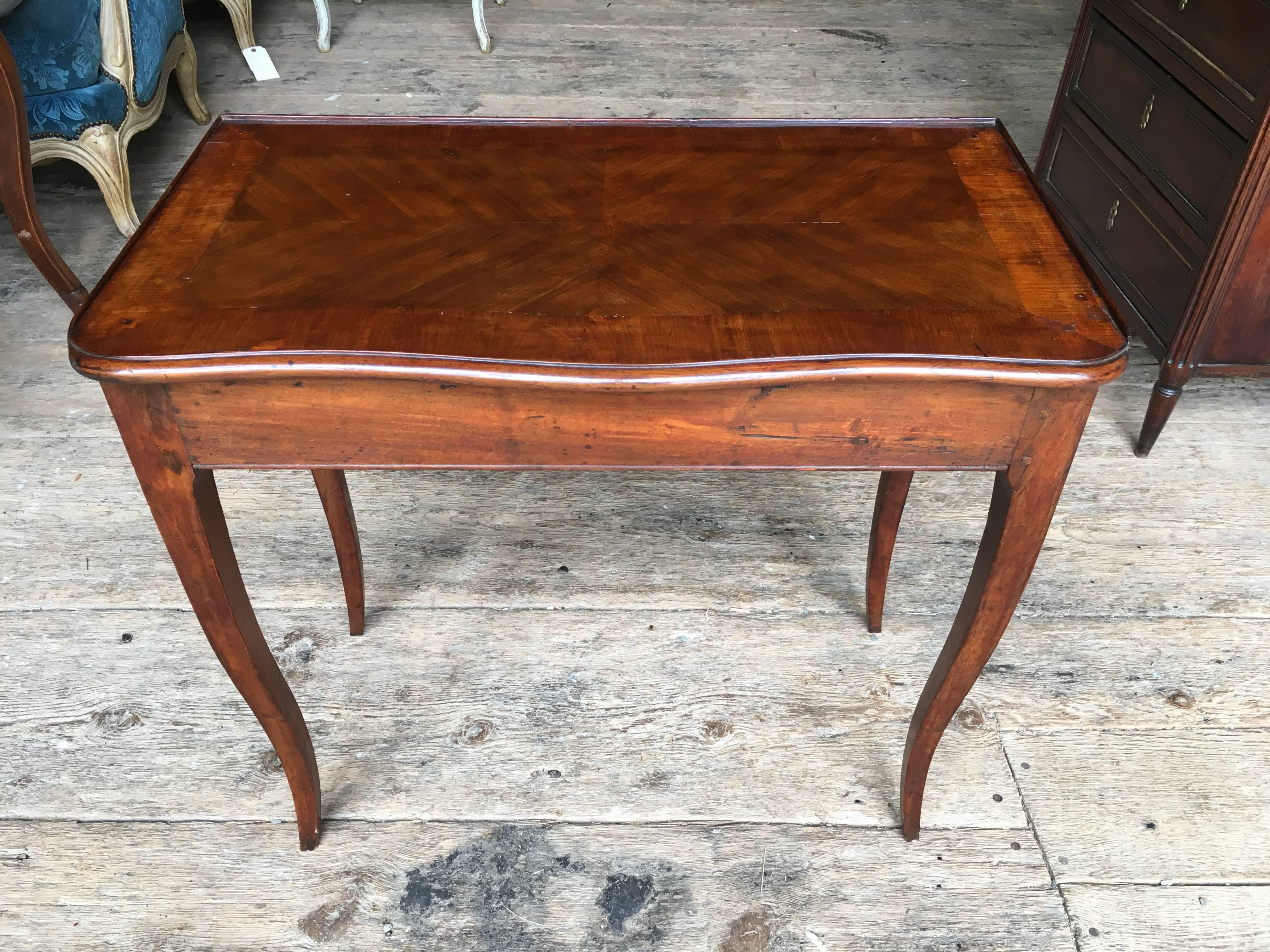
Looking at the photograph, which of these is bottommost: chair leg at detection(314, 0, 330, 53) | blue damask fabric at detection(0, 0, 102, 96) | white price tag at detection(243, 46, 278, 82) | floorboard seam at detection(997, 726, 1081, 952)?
floorboard seam at detection(997, 726, 1081, 952)

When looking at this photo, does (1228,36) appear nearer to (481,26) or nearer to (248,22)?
(481,26)

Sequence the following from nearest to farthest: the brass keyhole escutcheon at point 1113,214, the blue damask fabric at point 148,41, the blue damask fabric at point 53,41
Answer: the brass keyhole escutcheon at point 1113,214 → the blue damask fabric at point 53,41 → the blue damask fabric at point 148,41

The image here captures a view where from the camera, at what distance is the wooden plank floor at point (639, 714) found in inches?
47.2

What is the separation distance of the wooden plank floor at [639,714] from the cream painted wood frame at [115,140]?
55cm

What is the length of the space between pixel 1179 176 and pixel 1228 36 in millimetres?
240

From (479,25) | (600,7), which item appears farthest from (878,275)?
(600,7)

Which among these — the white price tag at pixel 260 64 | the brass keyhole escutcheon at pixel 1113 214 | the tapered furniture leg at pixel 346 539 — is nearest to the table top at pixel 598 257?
the tapered furniture leg at pixel 346 539

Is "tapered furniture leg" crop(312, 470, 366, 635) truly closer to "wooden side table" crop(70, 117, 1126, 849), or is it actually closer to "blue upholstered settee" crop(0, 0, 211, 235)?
"wooden side table" crop(70, 117, 1126, 849)

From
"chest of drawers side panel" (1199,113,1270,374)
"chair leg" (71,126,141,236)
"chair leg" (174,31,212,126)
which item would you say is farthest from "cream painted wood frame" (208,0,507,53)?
"chest of drawers side panel" (1199,113,1270,374)

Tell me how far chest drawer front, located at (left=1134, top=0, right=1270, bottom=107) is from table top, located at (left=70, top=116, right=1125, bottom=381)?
702 millimetres

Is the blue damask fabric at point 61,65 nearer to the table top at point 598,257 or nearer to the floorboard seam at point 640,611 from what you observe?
the floorboard seam at point 640,611

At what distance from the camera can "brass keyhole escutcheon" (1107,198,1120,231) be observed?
206 centimetres

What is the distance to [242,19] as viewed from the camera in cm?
341

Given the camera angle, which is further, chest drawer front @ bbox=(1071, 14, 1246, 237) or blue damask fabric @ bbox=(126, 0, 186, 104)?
blue damask fabric @ bbox=(126, 0, 186, 104)
